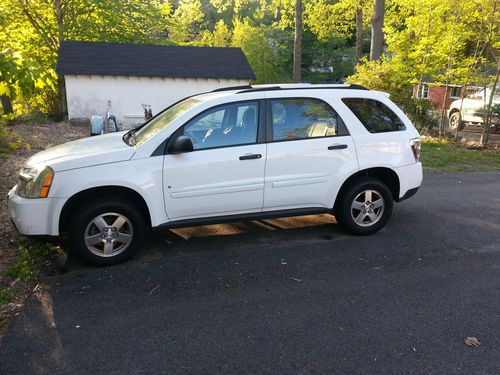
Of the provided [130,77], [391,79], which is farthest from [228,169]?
[130,77]

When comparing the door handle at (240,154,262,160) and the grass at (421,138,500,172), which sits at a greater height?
the door handle at (240,154,262,160)

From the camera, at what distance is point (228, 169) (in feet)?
15.4

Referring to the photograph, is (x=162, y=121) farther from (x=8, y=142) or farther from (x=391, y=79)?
(x=391, y=79)

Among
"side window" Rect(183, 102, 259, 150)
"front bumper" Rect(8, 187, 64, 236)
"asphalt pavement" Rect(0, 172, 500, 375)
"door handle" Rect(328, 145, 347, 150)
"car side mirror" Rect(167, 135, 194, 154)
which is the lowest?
"asphalt pavement" Rect(0, 172, 500, 375)

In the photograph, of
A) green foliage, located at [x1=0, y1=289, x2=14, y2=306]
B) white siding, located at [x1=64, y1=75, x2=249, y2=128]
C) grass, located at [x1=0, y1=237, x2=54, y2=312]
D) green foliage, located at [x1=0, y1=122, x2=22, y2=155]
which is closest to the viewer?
green foliage, located at [x1=0, y1=289, x2=14, y2=306]

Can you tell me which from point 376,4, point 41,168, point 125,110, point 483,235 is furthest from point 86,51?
point 483,235

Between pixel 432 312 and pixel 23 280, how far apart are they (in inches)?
146

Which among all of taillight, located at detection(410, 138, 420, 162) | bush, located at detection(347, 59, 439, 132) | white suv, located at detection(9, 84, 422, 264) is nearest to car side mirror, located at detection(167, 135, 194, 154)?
white suv, located at detection(9, 84, 422, 264)

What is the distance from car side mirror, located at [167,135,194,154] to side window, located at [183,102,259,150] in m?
0.16

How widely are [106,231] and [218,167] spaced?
1306mm

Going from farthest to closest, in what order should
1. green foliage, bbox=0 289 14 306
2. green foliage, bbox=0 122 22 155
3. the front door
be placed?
green foliage, bbox=0 122 22 155
the front door
green foliage, bbox=0 289 14 306

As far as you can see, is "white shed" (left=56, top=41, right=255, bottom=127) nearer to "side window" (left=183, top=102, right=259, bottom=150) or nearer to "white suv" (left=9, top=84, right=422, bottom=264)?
"white suv" (left=9, top=84, right=422, bottom=264)

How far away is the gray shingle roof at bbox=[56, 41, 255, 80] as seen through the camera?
18.9 meters

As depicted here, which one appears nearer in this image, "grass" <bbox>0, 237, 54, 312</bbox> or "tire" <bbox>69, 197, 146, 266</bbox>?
"grass" <bbox>0, 237, 54, 312</bbox>
